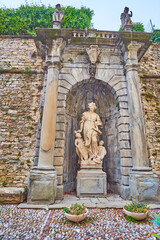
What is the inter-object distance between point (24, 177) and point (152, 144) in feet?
18.5

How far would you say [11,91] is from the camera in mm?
6430

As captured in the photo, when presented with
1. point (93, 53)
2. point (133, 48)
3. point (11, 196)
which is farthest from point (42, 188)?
point (133, 48)

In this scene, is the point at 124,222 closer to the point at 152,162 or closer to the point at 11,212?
the point at 11,212

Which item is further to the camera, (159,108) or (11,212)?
(159,108)

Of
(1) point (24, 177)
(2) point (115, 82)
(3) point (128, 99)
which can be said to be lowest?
(1) point (24, 177)

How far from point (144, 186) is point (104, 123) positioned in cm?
301

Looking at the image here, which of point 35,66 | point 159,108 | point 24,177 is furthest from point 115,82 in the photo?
point 24,177

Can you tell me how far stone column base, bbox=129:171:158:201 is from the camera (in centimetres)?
375

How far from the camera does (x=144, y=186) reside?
3.79m

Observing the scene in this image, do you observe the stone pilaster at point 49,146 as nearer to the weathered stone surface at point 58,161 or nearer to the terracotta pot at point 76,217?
the weathered stone surface at point 58,161

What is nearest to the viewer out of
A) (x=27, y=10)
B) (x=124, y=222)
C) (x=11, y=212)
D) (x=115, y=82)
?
(x=124, y=222)

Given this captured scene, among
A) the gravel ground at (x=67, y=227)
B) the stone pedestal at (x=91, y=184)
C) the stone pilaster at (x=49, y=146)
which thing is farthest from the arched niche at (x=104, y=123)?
the gravel ground at (x=67, y=227)

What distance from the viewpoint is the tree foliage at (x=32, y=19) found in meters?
8.52

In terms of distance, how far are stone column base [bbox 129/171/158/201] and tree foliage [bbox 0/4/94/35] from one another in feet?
31.9
